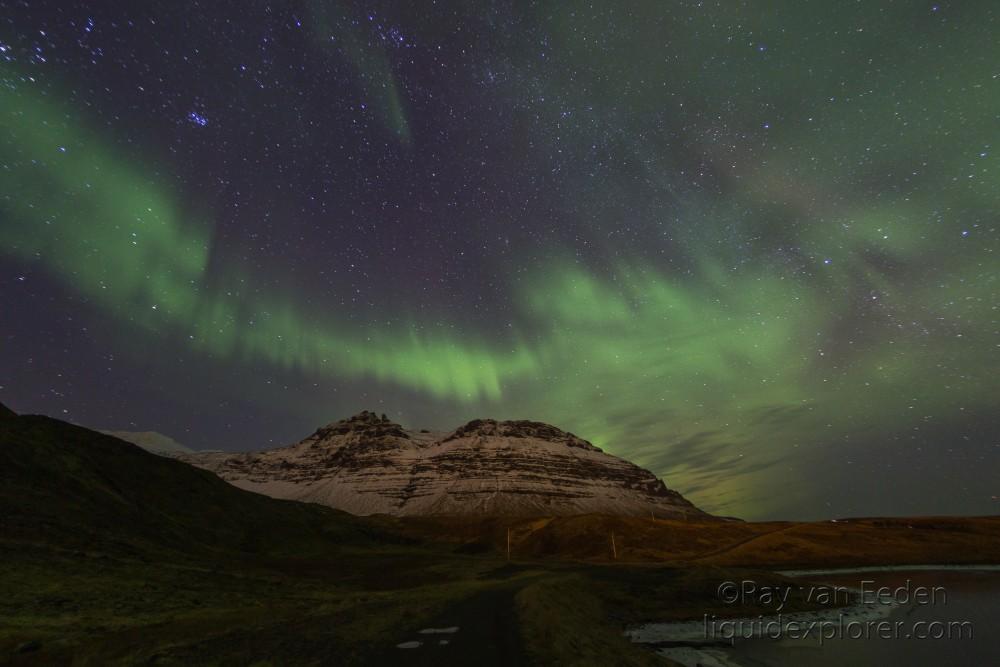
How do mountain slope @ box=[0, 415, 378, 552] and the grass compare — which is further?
mountain slope @ box=[0, 415, 378, 552]

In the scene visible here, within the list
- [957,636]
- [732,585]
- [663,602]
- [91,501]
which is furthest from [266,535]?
[957,636]

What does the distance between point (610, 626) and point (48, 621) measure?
27.5m

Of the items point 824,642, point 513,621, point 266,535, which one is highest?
point 266,535

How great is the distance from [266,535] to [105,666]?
215ft

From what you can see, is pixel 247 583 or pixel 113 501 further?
pixel 113 501

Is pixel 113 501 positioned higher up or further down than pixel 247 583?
higher up

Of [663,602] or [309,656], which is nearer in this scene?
[309,656]

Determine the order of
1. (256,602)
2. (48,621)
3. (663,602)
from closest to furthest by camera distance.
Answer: (48,621) < (256,602) < (663,602)

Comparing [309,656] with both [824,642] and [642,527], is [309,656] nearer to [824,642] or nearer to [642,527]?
[824,642]

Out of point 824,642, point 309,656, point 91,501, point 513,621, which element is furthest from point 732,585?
point 91,501

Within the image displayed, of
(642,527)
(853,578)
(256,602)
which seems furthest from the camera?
(642,527)

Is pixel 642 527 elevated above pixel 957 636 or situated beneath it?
elevated above

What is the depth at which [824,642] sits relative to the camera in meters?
27.4

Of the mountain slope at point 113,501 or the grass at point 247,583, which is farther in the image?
the mountain slope at point 113,501
